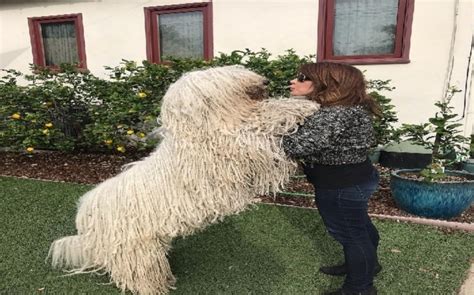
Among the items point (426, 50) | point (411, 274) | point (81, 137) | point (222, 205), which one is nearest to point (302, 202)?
point (411, 274)

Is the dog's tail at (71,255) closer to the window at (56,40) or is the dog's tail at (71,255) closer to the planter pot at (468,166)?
the planter pot at (468,166)

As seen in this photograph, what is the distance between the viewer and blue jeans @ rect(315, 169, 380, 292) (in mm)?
2337

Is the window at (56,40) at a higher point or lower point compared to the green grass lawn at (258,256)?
higher

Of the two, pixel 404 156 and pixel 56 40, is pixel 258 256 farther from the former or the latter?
pixel 56 40

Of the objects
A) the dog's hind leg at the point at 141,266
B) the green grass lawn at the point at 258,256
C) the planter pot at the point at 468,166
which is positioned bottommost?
the green grass lawn at the point at 258,256

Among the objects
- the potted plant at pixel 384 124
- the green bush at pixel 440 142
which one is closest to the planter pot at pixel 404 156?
the potted plant at pixel 384 124

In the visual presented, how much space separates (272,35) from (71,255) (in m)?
4.90

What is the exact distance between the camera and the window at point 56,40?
7.96 metres

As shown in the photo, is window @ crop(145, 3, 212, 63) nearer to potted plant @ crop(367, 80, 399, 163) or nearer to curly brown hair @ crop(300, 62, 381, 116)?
potted plant @ crop(367, 80, 399, 163)

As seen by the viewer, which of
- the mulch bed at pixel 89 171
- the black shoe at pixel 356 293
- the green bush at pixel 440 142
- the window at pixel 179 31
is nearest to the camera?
the black shoe at pixel 356 293

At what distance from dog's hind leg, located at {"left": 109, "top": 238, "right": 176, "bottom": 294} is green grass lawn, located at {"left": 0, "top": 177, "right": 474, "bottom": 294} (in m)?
0.20

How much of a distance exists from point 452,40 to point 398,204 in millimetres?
2926

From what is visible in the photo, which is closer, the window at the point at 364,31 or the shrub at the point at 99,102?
the shrub at the point at 99,102

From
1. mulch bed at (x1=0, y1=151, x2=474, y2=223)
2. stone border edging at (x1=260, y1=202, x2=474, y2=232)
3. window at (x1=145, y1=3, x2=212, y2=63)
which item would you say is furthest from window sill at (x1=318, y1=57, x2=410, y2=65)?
stone border edging at (x1=260, y1=202, x2=474, y2=232)
